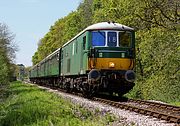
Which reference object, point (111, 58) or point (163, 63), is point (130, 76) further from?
point (163, 63)

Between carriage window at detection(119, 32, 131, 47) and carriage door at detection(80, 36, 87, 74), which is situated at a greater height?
carriage window at detection(119, 32, 131, 47)

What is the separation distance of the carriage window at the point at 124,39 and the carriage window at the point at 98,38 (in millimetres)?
799

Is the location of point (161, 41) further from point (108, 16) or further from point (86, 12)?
point (86, 12)

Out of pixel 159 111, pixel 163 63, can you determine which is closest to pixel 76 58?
pixel 163 63

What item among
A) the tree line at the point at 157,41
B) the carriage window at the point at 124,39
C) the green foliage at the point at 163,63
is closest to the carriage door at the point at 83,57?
the carriage window at the point at 124,39

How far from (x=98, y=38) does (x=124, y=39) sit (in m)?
1.22

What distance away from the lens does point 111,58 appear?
1875cm

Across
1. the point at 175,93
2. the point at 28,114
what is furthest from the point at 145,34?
the point at 28,114

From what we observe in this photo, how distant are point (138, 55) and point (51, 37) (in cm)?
7913

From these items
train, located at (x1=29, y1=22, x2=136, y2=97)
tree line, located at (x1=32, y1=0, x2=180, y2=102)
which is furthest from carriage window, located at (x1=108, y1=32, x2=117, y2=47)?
tree line, located at (x1=32, y1=0, x2=180, y2=102)

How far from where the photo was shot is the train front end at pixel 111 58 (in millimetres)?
18547

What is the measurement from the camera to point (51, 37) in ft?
360

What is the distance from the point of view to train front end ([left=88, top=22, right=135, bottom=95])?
18.5 m

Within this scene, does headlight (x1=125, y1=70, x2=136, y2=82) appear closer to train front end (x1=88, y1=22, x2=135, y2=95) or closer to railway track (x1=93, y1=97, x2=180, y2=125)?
train front end (x1=88, y1=22, x2=135, y2=95)
